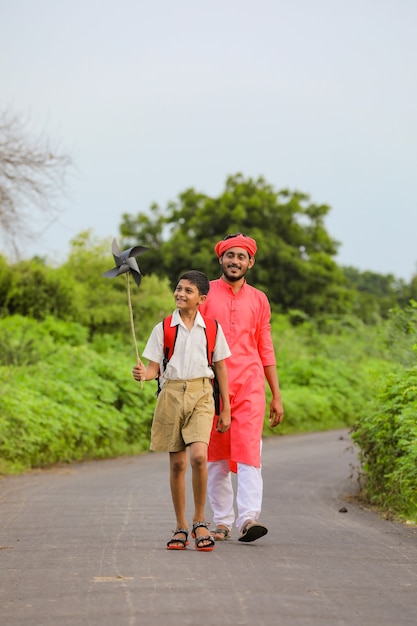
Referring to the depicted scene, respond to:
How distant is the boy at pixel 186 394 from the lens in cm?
799

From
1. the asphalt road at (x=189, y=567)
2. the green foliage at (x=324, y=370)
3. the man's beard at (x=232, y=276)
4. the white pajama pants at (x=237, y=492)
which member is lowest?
the asphalt road at (x=189, y=567)

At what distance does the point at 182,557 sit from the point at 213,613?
6.29 ft

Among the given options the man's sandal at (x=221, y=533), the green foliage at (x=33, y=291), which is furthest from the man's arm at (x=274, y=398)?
the green foliage at (x=33, y=291)

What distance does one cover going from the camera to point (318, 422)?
3150 cm

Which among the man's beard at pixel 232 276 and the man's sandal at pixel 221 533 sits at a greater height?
the man's beard at pixel 232 276

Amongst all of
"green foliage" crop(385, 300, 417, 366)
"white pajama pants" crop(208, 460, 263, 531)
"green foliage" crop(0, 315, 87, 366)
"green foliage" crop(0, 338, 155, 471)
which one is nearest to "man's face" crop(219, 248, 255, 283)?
"white pajama pants" crop(208, 460, 263, 531)

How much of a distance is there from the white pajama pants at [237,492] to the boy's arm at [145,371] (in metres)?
1.07

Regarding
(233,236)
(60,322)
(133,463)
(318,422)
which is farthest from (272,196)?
(233,236)

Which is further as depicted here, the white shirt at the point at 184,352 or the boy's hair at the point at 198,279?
the boy's hair at the point at 198,279

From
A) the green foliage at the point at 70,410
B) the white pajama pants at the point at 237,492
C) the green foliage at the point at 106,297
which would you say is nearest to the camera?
the white pajama pants at the point at 237,492

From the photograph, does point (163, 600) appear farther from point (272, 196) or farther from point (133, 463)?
point (272, 196)

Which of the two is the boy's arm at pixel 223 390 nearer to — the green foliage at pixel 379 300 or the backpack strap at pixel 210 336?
the backpack strap at pixel 210 336

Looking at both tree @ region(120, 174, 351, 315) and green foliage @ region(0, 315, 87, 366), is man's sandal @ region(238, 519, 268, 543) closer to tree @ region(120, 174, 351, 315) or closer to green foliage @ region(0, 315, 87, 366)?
green foliage @ region(0, 315, 87, 366)

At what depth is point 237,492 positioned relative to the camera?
28.0 ft
